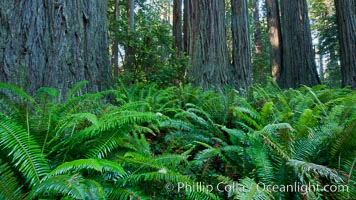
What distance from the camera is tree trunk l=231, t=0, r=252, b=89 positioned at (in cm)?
475

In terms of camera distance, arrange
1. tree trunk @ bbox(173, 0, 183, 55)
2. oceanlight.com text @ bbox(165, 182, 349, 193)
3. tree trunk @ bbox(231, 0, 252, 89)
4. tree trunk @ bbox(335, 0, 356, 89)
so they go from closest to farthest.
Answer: oceanlight.com text @ bbox(165, 182, 349, 193)
tree trunk @ bbox(231, 0, 252, 89)
tree trunk @ bbox(335, 0, 356, 89)
tree trunk @ bbox(173, 0, 183, 55)

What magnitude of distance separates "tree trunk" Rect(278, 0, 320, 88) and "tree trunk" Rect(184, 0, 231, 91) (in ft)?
9.01

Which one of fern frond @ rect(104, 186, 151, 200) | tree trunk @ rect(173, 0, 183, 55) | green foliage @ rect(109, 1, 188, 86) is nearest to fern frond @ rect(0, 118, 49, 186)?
fern frond @ rect(104, 186, 151, 200)

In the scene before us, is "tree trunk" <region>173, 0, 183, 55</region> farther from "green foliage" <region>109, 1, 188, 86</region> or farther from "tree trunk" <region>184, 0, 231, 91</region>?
"tree trunk" <region>184, 0, 231, 91</region>

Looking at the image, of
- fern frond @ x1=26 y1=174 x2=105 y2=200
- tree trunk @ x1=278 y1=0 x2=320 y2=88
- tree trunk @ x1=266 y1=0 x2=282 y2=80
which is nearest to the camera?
fern frond @ x1=26 y1=174 x2=105 y2=200

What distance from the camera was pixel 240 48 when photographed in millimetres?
4953

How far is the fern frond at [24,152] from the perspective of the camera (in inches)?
49.6

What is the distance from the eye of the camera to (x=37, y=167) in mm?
1300

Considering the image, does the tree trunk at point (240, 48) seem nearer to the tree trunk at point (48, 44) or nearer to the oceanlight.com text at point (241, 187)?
the tree trunk at point (48, 44)

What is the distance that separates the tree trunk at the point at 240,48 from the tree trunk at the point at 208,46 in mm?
249

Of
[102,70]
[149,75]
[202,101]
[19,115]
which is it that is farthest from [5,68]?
[149,75]

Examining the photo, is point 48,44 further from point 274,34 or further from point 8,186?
point 274,34

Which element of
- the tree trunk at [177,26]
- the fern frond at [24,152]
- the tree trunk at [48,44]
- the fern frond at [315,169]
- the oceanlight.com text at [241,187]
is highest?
the tree trunk at [177,26]

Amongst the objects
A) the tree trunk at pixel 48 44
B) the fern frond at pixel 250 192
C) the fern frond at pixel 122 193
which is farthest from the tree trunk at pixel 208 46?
the fern frond at pixel 122 193
